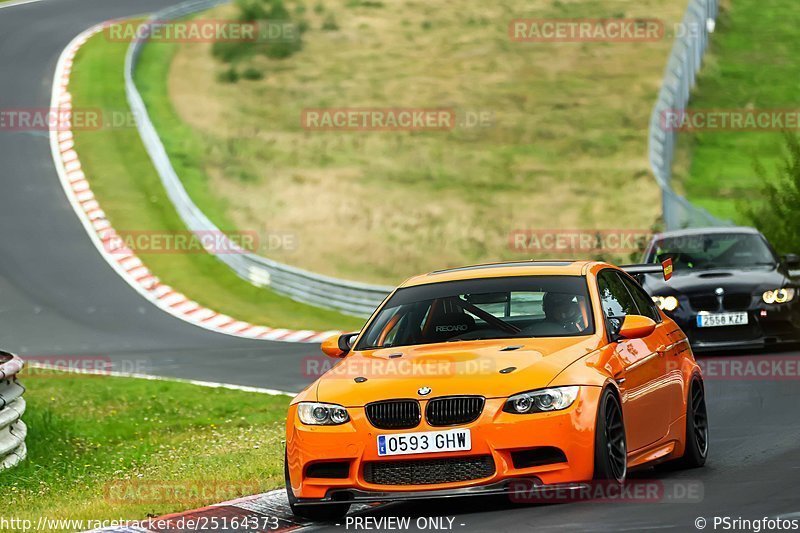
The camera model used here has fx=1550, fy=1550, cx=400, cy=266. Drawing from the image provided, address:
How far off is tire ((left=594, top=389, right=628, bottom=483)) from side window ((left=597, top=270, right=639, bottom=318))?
3.65 feet

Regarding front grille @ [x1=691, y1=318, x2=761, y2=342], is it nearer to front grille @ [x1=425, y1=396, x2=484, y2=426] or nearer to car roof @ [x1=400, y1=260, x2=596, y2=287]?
car roof @ [x1=400, y1=260, x2=596, y2=287]

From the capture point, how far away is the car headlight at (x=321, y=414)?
28.7 feet

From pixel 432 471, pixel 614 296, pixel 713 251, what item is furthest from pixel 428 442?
pixel 713 251

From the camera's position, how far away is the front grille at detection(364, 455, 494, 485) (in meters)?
8.47

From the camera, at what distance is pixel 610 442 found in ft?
28.8

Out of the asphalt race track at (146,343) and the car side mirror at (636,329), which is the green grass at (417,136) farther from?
the car side mirror at (636,329)

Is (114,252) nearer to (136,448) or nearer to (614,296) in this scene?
(136,448)

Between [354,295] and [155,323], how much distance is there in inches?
145

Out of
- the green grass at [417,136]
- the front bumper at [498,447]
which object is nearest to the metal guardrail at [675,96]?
the green grass at [417,136]

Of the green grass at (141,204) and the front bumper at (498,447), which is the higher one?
the front bumper at (498,447)

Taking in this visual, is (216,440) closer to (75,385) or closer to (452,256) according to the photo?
(75,385)

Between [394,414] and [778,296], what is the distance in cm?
1035

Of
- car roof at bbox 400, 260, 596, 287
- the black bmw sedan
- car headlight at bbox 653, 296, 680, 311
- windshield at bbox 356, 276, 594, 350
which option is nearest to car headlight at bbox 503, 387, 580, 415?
windshield at bbox 356, 276, 594, 350

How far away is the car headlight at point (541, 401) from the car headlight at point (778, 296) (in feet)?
32.7
